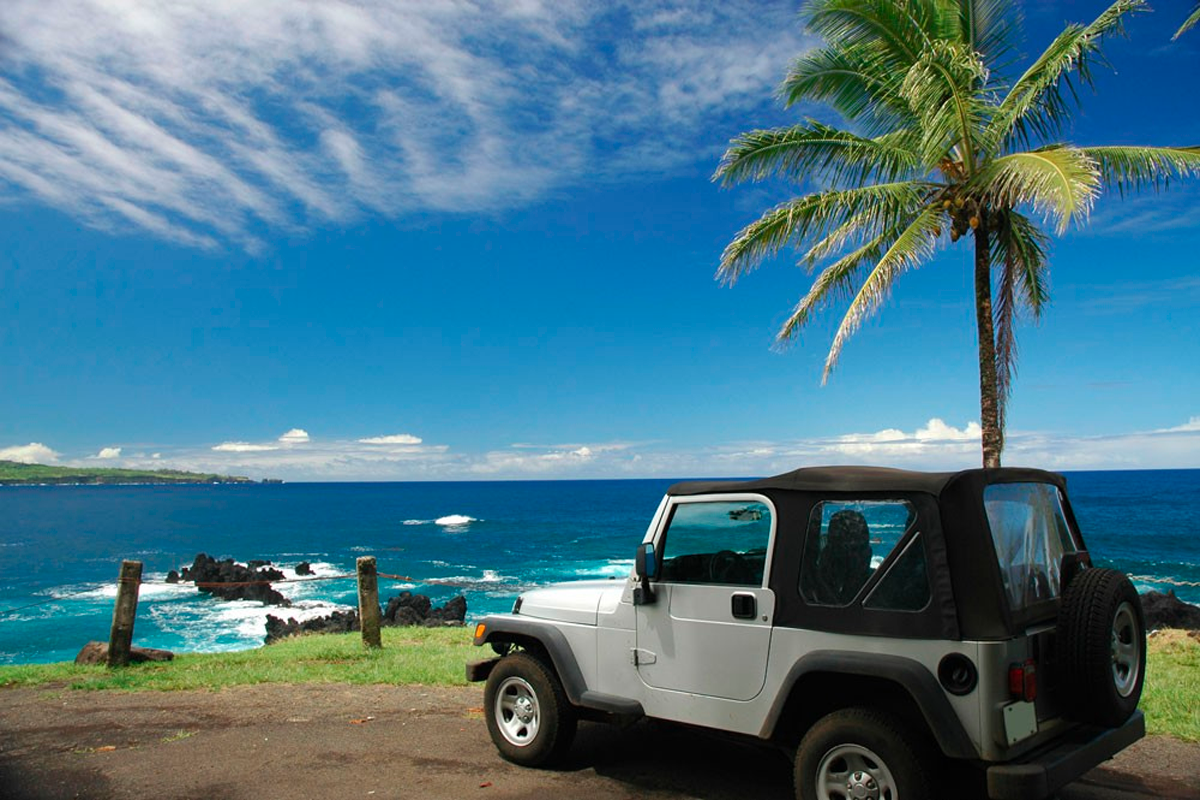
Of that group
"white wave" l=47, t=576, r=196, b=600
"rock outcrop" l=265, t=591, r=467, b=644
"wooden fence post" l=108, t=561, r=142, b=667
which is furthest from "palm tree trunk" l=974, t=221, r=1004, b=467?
"white wave" l=47, t=576, r=196, b=600

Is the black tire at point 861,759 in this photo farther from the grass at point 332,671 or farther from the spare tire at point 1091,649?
the grass at point 332,671

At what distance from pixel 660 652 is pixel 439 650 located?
279 inches

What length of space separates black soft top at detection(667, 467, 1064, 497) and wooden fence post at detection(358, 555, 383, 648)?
7.09 metres

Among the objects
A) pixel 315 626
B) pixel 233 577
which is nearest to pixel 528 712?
pixel 315 626

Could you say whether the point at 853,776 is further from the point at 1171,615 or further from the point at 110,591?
the point at 110,591

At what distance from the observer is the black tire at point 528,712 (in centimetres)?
600

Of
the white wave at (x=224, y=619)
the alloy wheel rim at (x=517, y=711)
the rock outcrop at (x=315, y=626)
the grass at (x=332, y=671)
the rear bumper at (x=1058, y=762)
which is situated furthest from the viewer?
the white wave at (x=224, y=619)

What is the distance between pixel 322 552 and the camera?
2623 inches

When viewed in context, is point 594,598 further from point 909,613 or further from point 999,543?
point 999,543

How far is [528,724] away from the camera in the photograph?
6.21 metres

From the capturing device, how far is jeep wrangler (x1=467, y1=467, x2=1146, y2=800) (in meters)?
4.23

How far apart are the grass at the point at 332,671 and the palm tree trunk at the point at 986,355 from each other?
305 cm

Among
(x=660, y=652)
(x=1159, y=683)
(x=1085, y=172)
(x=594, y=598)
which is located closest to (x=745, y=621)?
(x=660, y=652)

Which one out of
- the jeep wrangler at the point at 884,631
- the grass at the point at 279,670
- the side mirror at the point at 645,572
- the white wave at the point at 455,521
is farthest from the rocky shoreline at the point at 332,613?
the white wave at the point at 455,521
